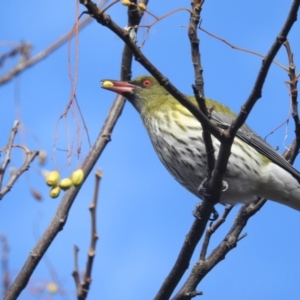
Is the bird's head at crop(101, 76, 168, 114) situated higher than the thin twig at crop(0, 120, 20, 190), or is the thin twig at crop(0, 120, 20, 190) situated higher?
the bird's head at crop(101, 76, 168, 114)

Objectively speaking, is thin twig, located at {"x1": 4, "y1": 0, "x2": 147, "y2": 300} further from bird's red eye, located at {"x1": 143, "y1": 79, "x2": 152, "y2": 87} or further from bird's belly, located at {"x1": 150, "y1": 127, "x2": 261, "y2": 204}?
bird's red eye, located at {"x1": 143, "y1": 79, "x2": 152, "y2": 87}

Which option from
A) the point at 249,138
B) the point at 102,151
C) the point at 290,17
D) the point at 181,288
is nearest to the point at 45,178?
the point at 102,151

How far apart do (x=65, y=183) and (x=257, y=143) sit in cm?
261

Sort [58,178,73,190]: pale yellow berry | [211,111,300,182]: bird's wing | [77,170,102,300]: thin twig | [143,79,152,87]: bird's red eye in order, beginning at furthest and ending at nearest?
[143,79,152,87]: bird's red eye, [211,111,300,182]: bird's wing, [58,178,73,190]: pale yellow berry, [77,170,102,300]: thin twig

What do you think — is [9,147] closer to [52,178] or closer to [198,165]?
[52,178]

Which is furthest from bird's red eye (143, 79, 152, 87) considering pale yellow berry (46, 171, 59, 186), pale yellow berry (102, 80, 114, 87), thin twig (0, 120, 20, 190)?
pale yellow berry (46, 171, 59, 186)

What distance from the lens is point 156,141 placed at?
5586mm

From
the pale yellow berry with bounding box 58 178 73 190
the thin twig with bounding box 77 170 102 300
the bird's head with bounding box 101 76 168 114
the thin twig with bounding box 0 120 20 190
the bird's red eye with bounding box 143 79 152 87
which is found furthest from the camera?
the bird's red eye with bounding box 143 79 152 87

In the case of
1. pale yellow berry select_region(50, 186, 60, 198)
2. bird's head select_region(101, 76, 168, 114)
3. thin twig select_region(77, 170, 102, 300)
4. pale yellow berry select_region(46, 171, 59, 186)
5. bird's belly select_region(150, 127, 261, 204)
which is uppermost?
bird's head select_region(101, 76, 168, 114)

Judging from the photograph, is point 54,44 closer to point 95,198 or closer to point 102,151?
point 95,198

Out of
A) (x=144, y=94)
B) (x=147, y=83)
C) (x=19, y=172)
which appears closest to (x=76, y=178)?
(x=19, y=172)

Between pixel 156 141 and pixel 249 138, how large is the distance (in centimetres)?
83

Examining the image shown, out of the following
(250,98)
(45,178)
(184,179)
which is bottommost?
(45,178)

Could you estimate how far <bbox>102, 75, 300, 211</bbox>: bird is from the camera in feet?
17.4
